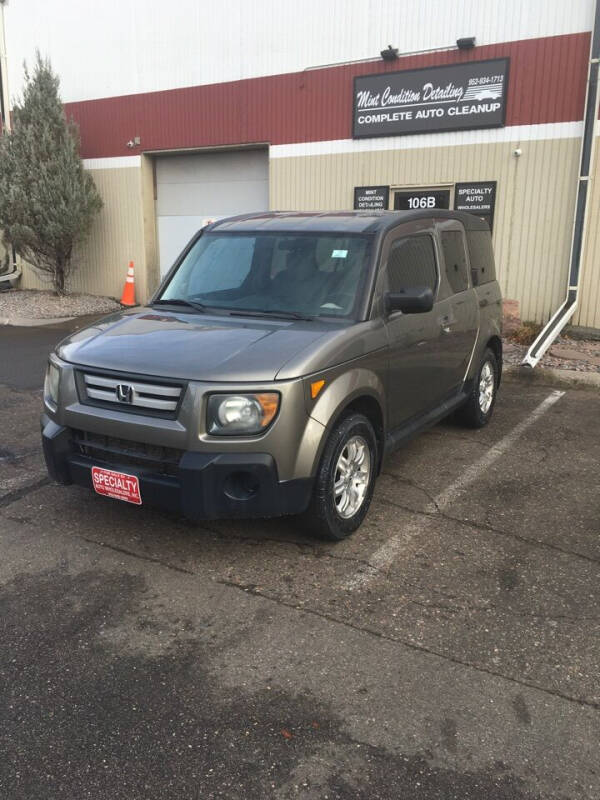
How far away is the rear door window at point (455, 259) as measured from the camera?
219 inches

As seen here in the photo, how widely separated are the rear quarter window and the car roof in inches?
30.4

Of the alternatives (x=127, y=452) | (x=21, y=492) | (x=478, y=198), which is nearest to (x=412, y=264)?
(x=127, y=452)

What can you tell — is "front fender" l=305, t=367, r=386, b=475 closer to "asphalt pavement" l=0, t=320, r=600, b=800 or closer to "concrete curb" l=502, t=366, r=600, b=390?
"asphalt pavement" l=0, t=320, r=600, b=800

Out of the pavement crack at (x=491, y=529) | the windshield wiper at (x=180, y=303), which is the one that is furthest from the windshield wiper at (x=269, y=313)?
the pavement crack at (x=491, y=529)

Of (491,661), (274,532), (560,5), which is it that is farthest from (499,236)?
(491,661)

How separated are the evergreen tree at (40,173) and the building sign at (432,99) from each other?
6095 mm

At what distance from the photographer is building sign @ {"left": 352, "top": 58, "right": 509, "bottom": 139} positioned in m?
10.7

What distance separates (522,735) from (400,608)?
0.94m

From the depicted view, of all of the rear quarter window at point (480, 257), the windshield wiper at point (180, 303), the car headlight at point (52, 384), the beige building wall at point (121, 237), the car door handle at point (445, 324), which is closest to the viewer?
the car headlight at point (52, 384)

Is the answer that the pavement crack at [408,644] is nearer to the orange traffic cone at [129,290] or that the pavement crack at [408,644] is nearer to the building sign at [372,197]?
the building sign at [372,197]

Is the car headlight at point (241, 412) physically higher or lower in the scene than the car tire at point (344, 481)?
higher

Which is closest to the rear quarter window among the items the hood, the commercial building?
the hood

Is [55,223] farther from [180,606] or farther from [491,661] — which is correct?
[491,661]

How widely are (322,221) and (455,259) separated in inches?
55.1
